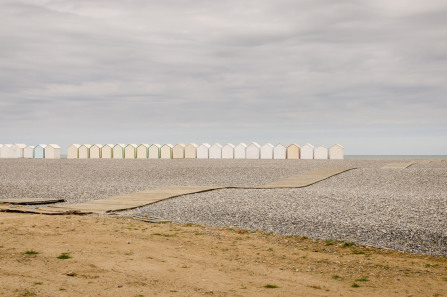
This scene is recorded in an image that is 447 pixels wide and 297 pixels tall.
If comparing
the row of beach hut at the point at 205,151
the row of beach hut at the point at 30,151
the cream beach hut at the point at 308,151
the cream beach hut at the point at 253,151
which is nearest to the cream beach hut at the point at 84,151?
the row of beach hut at the point at 205,151

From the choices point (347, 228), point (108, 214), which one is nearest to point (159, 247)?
point (108, 214)

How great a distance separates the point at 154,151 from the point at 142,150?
4.87 ft

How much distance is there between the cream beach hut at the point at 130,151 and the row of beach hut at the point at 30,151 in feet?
26.8

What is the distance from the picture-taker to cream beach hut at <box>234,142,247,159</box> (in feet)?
167

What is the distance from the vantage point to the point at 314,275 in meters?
7.52

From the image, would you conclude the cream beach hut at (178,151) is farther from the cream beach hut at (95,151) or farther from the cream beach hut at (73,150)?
the cream beach hut at (73,150)

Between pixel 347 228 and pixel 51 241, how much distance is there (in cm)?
657

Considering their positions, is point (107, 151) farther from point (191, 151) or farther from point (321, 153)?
point (321, 153)

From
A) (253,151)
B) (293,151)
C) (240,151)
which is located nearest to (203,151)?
(240,151)

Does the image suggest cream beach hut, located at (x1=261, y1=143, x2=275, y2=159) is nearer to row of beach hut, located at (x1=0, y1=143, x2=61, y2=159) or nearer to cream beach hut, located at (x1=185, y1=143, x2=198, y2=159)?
cream beach hut, located at (x1=185, y1=143, x2=198, y2=159)

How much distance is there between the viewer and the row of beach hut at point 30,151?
55312 mm

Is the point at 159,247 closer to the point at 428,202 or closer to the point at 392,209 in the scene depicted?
the point at 392,209

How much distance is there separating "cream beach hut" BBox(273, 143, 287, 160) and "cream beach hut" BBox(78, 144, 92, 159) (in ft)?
72.0

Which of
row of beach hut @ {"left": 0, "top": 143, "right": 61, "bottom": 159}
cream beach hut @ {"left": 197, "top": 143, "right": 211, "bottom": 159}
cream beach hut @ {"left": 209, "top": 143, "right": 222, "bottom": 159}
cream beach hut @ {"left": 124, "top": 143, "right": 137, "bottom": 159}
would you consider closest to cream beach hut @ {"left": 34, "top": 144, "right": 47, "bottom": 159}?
row of beach hut @ {"left": 0, "top": 143, "right": 61, "bottom": 159}
